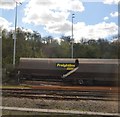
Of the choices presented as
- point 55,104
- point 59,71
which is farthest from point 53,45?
point 59,71

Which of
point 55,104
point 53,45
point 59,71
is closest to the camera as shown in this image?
point 55,104

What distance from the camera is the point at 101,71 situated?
5.59 meters

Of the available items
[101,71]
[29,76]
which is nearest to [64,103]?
[101,71]

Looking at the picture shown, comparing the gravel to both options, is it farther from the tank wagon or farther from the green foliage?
the tank wagon

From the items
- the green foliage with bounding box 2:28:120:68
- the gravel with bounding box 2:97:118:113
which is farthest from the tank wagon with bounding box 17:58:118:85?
the gravel with bounding box 2:97:118:113

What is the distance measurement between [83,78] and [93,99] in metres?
2.56

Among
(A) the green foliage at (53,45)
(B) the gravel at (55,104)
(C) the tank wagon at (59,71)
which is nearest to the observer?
(A) the green foliage at (53,45)

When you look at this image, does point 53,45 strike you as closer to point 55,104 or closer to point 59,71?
point 55,104

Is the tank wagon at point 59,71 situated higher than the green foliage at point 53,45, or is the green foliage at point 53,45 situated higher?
the green foliage at point 53,45

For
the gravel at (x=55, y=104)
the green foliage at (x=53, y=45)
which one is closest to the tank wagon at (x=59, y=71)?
the green foliage at (x=53, y=45)

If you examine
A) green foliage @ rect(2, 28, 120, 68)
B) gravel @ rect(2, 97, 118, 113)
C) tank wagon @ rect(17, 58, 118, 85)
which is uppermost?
green foliage @ rect(2, 28, 120, 68)

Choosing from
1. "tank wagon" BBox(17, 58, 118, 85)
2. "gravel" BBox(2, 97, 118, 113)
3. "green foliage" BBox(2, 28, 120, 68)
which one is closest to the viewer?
"green foliage" BBox(2, 28, 120, 68)

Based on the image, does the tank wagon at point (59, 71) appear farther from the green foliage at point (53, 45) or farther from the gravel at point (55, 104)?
the gravel at point (55, 104)

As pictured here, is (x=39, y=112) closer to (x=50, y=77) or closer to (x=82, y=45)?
(x=82, y=45)
